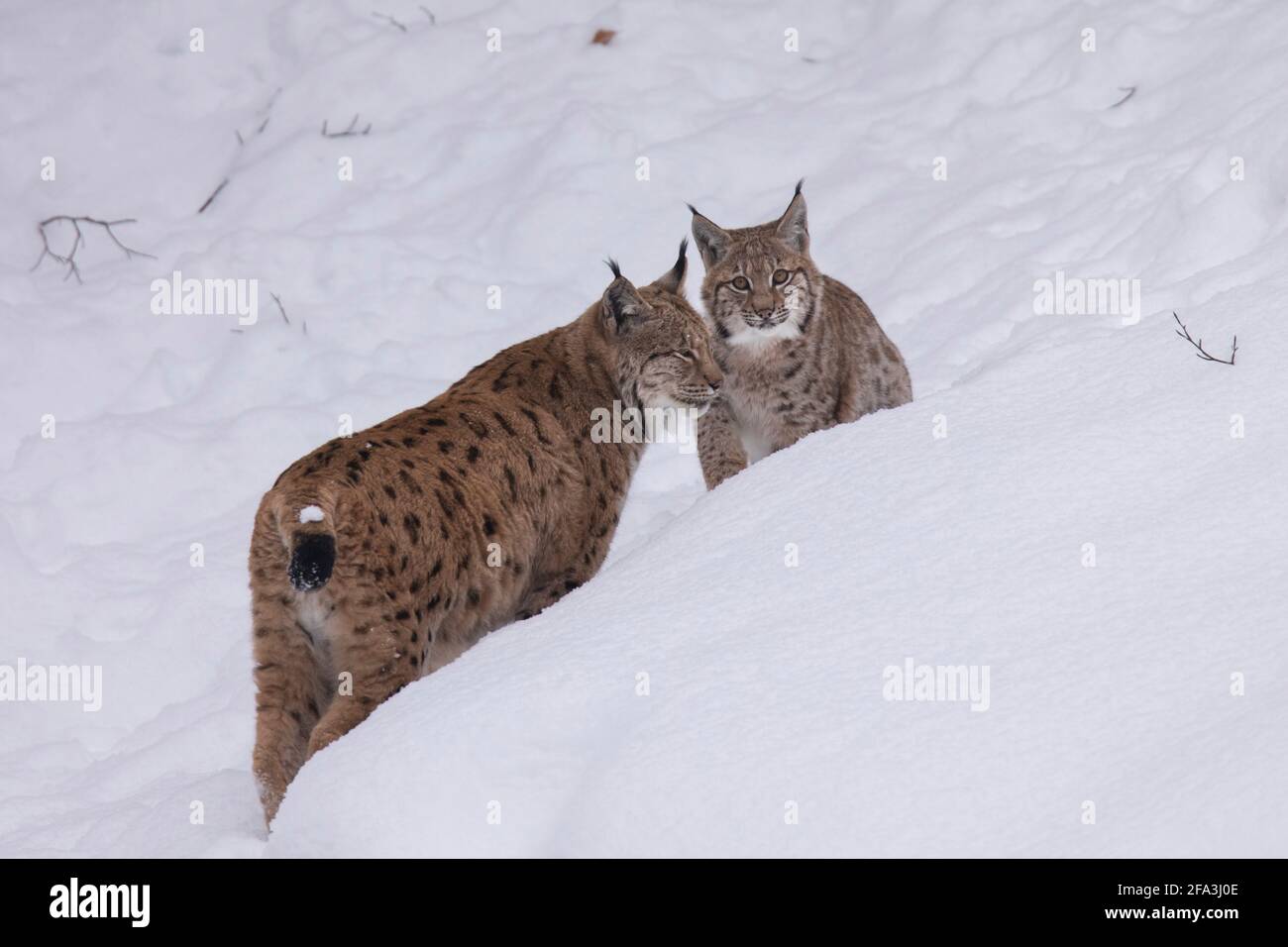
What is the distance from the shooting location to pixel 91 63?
987 cm

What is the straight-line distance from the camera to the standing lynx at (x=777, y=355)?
20.5 feet

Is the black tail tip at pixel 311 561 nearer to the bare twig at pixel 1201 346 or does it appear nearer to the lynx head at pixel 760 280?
the bare twig at pixel 1201 346

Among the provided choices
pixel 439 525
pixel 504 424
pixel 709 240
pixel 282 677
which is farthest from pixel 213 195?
pixel 282 677

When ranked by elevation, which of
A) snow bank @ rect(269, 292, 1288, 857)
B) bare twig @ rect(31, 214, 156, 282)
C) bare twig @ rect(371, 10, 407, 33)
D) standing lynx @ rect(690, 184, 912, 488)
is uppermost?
bare twig @ rect(371, 10, 407, 33)

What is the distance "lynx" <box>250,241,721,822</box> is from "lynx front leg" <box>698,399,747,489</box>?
25.5 inches

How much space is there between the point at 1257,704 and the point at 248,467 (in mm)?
5095

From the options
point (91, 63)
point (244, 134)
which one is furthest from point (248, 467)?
point (91, 63)

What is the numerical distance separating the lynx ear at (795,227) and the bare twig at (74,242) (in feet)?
12.9

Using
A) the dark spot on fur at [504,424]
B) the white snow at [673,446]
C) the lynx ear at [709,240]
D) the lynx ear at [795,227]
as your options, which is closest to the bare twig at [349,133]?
the white snow at [673,446]

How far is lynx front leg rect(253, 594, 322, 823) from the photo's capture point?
429 centimetres

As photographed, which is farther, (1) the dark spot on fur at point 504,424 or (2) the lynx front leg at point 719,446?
(2) the lynx front leg at point 719,446

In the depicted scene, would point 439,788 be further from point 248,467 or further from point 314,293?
point 314,293

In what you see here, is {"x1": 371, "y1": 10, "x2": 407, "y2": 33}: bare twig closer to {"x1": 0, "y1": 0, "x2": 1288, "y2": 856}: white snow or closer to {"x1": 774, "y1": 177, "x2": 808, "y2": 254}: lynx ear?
{"x1": 0, "y1": 0, "x2": 1288, "y2": 856}: white snow

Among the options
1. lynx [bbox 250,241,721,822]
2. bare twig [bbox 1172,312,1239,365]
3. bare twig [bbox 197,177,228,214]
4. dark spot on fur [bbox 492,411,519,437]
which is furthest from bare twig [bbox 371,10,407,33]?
bare twig [bbox 1172,312,1239,365]
